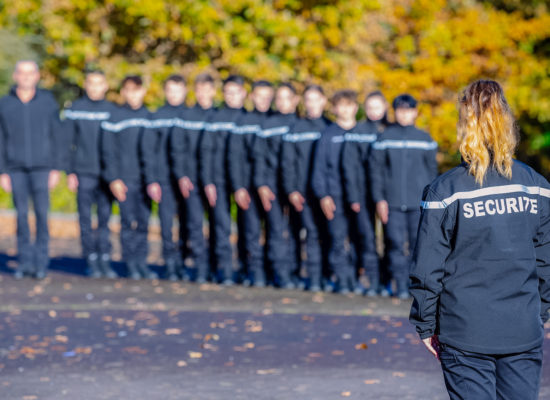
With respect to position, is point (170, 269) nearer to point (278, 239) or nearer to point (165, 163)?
point (165, 163)

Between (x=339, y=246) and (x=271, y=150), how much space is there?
124 centimetres

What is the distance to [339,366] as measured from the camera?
26.2ft

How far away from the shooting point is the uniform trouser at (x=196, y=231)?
12773 millimetres

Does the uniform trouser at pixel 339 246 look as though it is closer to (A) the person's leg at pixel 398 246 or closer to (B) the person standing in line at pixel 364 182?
(B) the person standing in line at pixel 364 182

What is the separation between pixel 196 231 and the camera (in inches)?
505

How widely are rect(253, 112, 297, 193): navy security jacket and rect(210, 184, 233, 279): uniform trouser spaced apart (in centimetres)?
54

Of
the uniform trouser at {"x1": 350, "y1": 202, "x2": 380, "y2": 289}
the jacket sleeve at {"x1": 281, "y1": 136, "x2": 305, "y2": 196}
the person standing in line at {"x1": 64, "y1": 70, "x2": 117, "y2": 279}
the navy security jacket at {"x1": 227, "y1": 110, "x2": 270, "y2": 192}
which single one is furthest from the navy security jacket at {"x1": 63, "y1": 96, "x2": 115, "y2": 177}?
the uniform trouser at {"x1": 350, "y1": 202, "x2": 380, "y2": 289}

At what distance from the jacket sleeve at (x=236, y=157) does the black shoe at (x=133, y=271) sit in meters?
1.48

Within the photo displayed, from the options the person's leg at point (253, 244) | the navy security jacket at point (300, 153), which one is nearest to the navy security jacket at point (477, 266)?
the navy security jacket at point (300, 153)

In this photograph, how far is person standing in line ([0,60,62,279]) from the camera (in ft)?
41.1

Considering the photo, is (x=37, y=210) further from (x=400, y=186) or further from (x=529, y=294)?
(x=529, y=294)

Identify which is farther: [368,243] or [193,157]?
[193,157]

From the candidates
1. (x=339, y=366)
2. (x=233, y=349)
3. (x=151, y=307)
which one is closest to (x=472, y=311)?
(x=339, y=366)

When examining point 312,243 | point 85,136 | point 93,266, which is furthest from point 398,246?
point 85,136
